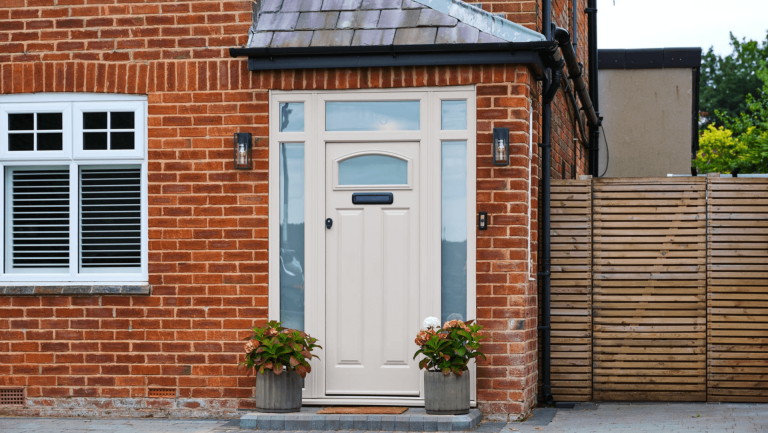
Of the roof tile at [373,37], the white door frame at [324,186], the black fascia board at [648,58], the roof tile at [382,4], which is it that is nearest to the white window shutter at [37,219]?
the white door frame at [324,186]

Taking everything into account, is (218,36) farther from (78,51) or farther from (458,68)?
(458,68)

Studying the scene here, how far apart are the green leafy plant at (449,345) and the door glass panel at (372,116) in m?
1.66

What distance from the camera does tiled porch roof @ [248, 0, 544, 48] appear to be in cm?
780

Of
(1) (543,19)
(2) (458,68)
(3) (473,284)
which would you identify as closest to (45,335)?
(3) (473,284)

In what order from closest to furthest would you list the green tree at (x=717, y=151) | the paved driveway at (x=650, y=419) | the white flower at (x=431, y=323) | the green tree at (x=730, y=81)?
1. the paved driveway at (x=650, y=419)
2. the white flower at (x=431, y=323)
3. the green tree at (x=717, y=151)
4. the green tree at (x=730, y=81)

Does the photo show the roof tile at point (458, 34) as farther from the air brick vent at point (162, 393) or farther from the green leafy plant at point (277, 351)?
the air brick vent at point (162, 393)

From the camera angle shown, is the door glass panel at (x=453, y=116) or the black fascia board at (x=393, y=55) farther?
the door glass panel at (x=453, y=116)

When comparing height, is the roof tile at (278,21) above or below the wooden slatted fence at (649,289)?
above

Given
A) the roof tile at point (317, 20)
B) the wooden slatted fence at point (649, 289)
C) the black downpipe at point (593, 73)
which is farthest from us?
the black downpipe at point (593, 73)

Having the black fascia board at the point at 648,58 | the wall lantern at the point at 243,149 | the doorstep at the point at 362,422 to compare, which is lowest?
the doorstep at the point at 362,422

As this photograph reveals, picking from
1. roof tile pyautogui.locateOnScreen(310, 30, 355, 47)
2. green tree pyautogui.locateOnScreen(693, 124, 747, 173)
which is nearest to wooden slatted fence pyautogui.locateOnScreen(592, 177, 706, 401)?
roof tile pyautogui.locateOnScreen(310, 30, 355, 47)

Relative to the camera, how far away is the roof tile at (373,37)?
7836mm

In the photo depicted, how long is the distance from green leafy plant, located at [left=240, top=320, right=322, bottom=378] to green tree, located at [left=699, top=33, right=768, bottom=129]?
5023 centimetres

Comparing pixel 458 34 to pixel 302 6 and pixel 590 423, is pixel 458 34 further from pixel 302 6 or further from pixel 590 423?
pixel 590 423
